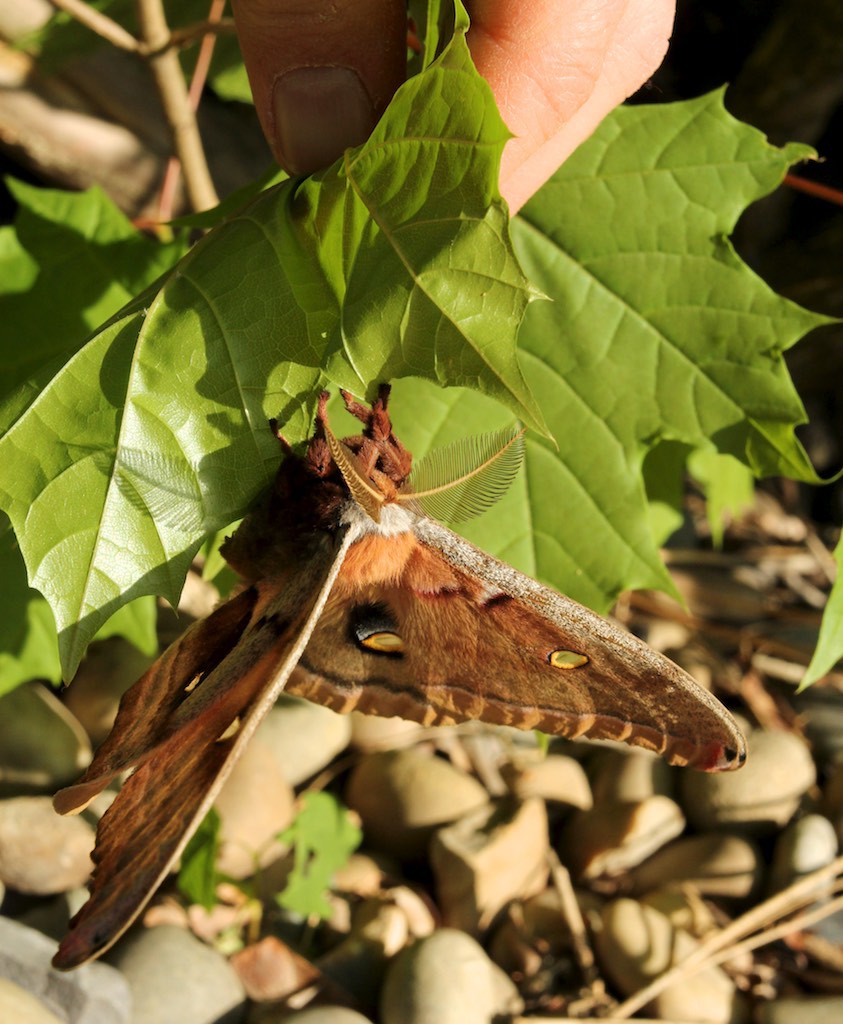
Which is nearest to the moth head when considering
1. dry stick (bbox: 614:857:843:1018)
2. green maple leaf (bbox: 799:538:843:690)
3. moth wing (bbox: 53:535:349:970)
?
moth wing (bbox: 53:535:349:970)

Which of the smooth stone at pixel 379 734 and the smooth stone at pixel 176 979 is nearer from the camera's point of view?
the smooth stone at pixel 176 979

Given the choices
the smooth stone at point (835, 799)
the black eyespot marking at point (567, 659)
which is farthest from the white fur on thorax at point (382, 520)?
the smooth stone at point (835, 799)

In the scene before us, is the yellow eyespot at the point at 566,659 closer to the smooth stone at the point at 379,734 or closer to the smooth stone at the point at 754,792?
the smooth stone at the point at 379,734

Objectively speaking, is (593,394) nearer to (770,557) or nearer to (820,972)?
(820,972)

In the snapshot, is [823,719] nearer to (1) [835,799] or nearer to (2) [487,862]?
(1) [835,799]

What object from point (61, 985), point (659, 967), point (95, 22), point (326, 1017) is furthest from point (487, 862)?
point (95, 22)

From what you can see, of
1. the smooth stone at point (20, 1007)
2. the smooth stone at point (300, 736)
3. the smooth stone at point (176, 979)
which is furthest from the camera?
the smooth stone at point (300, 736)
